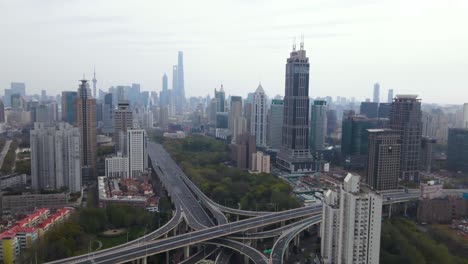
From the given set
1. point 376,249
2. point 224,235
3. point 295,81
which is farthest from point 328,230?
point 295,81

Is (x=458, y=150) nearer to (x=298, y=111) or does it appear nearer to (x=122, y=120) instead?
(x=298, y=111)

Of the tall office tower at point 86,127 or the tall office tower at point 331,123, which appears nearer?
the tall office tower at point 86,127

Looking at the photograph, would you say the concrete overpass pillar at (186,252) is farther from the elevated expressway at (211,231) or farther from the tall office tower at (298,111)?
the tall office tower at (298,111)

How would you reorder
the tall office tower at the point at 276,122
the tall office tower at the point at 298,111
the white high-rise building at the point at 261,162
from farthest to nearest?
the tall office tower at the point at 276,122
the tall office tower at the point at 298,111
the white high-rise building at the point at 261,162

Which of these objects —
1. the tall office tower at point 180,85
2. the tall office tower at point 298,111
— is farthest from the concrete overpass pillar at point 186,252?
the tall office tower at point 180,85

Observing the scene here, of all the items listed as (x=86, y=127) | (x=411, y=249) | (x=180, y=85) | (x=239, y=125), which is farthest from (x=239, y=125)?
(x=180, y=85)

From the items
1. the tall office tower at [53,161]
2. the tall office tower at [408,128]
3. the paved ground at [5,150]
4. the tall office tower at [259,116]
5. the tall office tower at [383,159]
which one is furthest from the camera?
the tall office tower at [259,116]

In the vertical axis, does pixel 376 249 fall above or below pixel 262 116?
below

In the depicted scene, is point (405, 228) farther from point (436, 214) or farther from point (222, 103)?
point (222, 103)
